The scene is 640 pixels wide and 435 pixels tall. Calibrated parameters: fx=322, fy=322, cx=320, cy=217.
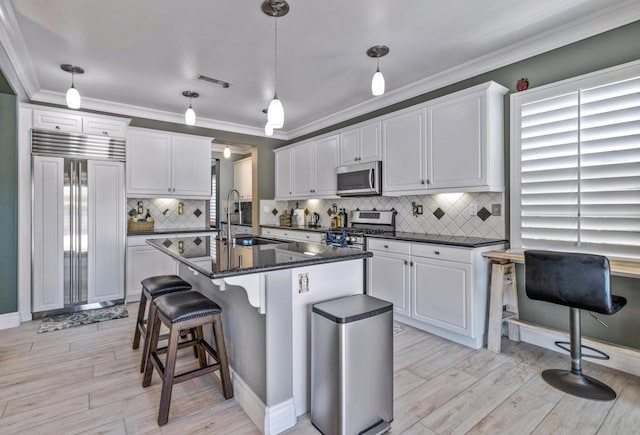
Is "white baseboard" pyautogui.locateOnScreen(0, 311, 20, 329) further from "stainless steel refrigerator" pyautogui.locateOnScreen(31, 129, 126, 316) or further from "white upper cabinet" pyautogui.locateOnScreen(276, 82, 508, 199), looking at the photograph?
"white upper cabinet" pyautogui.locateOnScreen(276, 82, 508, 199)

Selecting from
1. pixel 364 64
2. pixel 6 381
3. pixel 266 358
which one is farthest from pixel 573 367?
pixel 6 381

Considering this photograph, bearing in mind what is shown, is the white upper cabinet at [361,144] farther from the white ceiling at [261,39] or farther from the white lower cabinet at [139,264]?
the white lower cabinet at [139,264]

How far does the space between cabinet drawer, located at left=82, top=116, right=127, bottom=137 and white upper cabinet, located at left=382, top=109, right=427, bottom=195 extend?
10.9ft

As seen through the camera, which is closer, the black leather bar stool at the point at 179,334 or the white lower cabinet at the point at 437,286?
the black leather bar stool at the point at 179,334

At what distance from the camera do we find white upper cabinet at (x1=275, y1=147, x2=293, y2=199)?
5.64 metres

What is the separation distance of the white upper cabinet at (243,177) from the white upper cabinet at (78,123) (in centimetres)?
315

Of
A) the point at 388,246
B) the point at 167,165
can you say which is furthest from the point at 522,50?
the point at 167,165

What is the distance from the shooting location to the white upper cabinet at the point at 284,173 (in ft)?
18.5

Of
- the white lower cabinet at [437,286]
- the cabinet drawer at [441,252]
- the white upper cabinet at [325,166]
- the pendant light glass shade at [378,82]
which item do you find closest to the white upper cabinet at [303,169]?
the white upper cabinet at [325,166]

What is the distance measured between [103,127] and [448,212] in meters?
4.28

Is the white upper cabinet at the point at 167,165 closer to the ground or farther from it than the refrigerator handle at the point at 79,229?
farther from it

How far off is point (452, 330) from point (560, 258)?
114cm

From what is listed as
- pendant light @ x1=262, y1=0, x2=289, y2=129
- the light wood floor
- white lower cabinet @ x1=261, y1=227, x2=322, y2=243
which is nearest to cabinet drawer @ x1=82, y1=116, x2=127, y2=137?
the light wood floor

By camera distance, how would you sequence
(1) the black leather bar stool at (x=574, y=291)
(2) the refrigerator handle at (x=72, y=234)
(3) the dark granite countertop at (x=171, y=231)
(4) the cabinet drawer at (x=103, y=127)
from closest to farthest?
(1) the black leather bar stool at (x=574, y=291) < (2) the refrigerator handle at (x=72, y=234) < (4) the cabinet drawer at (x=103, y=127) < (3) the dark granite countertop at (x=171, y=231)
